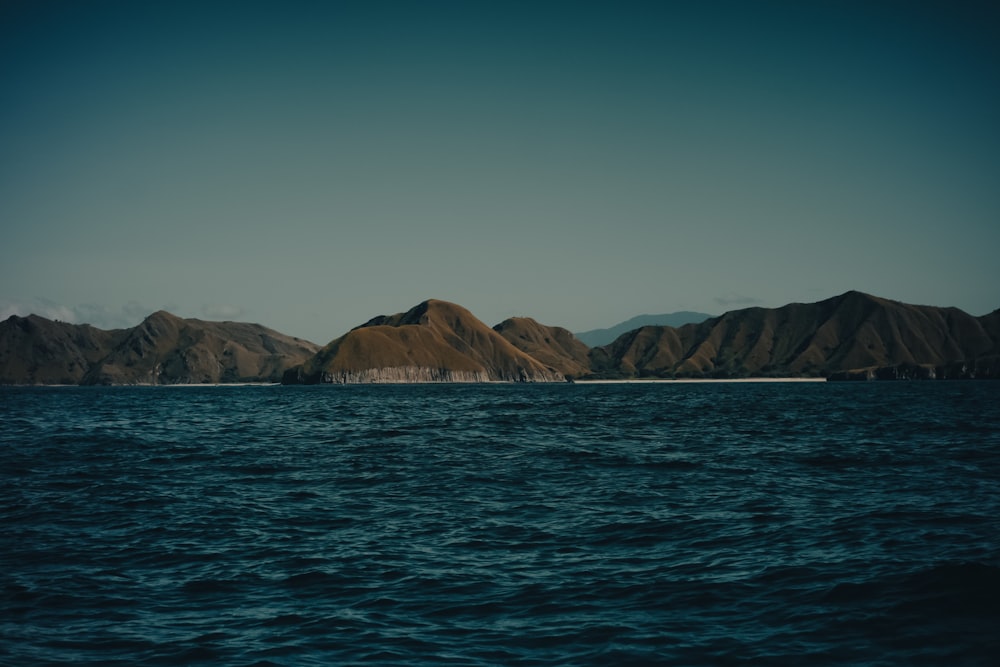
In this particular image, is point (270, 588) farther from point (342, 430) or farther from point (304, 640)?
point (342, 430)

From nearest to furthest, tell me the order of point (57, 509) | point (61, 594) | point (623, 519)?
point (61, 594), point (623, 519), point (57, 509)

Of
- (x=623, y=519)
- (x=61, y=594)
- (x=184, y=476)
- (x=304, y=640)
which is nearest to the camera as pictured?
(x=304, y=640)

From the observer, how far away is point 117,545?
18.9 metres

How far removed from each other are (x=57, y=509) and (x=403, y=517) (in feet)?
38.7

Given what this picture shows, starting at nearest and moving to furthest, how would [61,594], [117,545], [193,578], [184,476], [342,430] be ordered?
[61,594], [193,578], [117,545], [184,476], [342,430]

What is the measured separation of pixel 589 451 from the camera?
4003cm

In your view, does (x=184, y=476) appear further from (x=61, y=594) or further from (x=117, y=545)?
(x=61, y=594)

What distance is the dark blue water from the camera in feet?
39.6

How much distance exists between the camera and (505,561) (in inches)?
671

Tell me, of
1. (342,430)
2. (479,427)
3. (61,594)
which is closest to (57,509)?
(61,594)

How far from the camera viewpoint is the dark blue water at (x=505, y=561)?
12062 mm

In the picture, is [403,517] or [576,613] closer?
[576,613]

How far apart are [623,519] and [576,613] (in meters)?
8.54

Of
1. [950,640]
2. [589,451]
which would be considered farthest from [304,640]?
[589,451]
